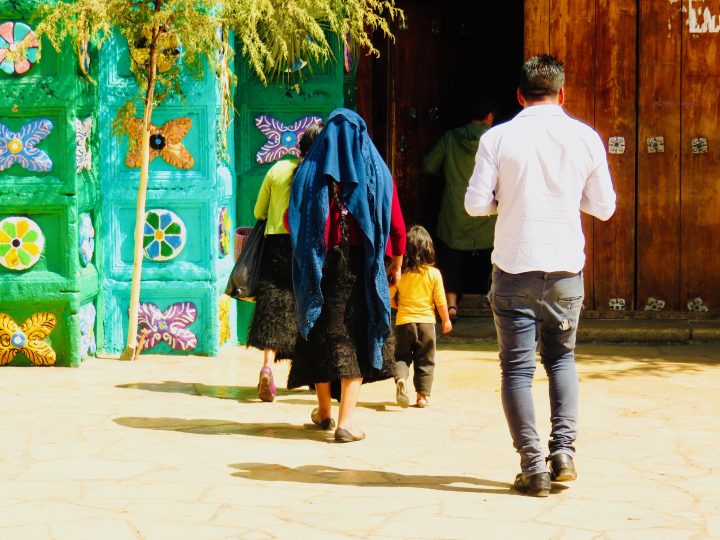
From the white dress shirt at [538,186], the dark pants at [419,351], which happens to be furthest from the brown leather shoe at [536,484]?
the dark pants at [419,351]

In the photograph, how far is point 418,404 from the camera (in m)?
7.59

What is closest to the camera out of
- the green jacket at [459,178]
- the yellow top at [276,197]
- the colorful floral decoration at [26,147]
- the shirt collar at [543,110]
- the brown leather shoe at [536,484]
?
the brown leather shoe at [536,484]

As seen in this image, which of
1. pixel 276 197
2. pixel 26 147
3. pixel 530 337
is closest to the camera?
pixel 530 337

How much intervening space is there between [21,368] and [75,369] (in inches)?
15.1

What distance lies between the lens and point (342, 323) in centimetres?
658

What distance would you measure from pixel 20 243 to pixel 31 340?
0.68 metres

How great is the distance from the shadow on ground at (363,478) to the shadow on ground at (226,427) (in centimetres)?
70

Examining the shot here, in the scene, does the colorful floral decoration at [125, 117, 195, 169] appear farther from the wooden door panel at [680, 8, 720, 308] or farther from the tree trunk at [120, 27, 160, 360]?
the wooden door panel at [680, 8, 720, 308]

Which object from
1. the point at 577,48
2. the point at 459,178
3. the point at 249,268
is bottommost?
the point at 249,268

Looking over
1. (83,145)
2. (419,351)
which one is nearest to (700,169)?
(419,351)

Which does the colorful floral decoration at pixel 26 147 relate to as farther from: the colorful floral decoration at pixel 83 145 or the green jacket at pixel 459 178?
the green jacket at pixel 459 178

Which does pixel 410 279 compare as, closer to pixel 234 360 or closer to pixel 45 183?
pixel 234 360

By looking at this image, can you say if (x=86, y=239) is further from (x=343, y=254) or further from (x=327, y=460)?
(x=327, y=460)

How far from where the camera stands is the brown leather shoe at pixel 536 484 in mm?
5451
